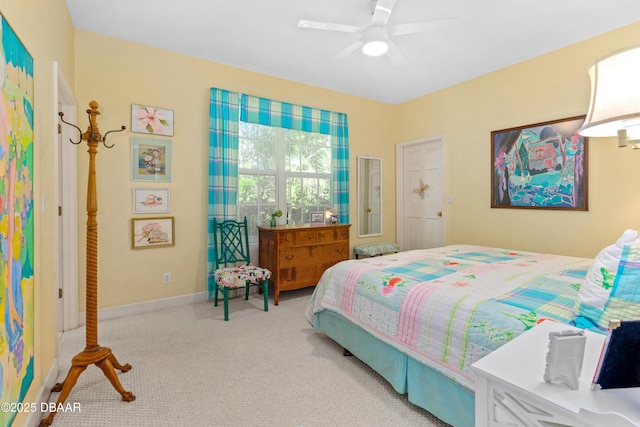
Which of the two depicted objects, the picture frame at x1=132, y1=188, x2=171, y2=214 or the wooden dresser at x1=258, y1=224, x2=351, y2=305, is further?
the wooden dresser at x1=258, y1=224, x2=351, y2=305

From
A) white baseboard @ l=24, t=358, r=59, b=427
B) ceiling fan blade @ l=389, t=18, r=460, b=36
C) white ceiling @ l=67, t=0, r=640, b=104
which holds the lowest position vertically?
→ white baseboard @ l=24, t=358, r=59, b=427

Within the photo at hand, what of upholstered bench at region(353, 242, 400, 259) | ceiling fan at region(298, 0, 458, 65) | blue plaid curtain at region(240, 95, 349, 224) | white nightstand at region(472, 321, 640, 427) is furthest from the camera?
upholstered bench at region(353, 242, 400, 259)

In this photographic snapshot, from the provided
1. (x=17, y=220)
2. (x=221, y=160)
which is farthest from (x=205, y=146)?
(x=17, y=220)

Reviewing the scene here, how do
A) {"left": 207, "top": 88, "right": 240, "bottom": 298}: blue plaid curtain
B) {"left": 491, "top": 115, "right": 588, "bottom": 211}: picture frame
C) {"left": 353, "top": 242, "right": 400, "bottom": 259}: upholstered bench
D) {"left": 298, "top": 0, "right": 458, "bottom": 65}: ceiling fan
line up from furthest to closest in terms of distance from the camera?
{"left": 353, "top": 242, "right": 400, "bottom": 259}: upholstered bench, {"left": 207, "top": 88, "right": 240, "bottom": 298}: blue plaid curtain, {"left": 491, "top": 115, "right": 588, "bottom": 211}: picture frame, {"left": 298, "top": 0, "right": 458, "bottom": 65}: ceiling fan

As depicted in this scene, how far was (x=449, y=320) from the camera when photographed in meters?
1.50

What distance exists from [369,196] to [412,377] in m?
3.30

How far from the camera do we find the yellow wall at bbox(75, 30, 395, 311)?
2.90 metres

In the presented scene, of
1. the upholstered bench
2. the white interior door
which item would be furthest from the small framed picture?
the white interior door

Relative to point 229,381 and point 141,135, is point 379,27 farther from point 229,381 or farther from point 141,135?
point 229,381

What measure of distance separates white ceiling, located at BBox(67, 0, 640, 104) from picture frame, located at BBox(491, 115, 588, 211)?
73 centimetres

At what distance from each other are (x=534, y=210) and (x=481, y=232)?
64 centimetres

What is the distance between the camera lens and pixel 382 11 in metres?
2.15

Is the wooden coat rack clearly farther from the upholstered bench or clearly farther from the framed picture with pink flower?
the upholstered bench

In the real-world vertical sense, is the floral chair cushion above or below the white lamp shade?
below
